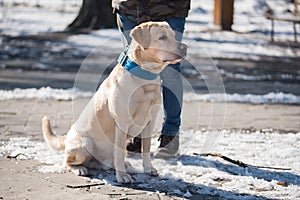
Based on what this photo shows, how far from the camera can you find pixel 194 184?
4.71 meters

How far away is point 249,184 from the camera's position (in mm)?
4715

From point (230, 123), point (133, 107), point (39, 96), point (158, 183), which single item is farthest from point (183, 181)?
point (39, 96)

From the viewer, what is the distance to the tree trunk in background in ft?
44.8

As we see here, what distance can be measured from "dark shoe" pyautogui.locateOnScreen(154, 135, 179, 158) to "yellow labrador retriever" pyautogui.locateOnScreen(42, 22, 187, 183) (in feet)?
1.21

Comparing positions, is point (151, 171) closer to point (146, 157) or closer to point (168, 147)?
point (146, 157)

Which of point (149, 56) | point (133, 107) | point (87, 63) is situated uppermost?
point (149, 56)

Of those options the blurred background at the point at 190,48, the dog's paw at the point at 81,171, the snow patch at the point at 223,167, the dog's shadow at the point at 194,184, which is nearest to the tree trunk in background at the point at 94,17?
the blurred background at the point at 190,48

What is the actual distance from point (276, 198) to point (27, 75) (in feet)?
18.0

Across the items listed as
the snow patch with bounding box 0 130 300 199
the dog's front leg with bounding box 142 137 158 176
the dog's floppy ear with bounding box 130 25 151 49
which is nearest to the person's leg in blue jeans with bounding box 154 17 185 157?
the snow patch with bounding box 0 130 300 199

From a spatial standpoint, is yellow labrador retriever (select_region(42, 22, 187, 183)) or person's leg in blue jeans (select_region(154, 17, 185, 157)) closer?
yellow labrador retriever (select_region(42, 22, 187, 183))

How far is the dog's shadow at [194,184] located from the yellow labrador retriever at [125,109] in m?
0.09

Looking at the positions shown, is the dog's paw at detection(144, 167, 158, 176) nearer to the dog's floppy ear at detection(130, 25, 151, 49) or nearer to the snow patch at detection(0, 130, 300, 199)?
the snow patch at detection(0, 130, 300, 199)

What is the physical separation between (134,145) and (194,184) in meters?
0.91

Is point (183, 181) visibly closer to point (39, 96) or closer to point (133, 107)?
point (133, 107)
